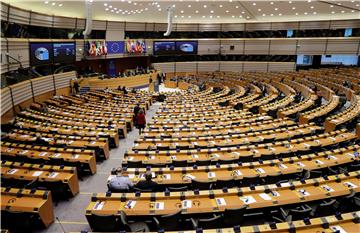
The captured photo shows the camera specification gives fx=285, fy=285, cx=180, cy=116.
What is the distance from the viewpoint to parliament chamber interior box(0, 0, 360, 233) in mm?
5957

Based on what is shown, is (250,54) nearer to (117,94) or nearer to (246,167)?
(117,94)

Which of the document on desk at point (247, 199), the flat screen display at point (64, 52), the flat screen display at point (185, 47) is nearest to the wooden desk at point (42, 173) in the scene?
the document on desk at point (247, 199)

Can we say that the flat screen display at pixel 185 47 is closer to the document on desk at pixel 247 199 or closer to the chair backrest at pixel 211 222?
the document on desk at pixel 247 199

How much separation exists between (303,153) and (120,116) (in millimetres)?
9159

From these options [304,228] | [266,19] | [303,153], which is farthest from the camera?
[266,19]

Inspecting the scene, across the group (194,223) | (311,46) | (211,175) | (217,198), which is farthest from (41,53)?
(311,46)

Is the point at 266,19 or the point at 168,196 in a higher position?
the point at 266,19

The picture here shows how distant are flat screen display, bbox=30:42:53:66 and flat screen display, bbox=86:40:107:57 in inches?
196

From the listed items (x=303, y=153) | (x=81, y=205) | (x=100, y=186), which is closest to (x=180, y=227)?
(x=81, y=205)

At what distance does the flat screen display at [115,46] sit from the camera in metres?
28.4

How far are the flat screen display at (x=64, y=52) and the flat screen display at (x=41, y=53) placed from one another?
74cm

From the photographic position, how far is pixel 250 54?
3419 cm

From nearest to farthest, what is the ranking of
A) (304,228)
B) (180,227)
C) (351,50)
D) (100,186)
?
(304,228) < (180,227) < (100,186) < (351,50)

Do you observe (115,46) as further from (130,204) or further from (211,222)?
(211,222)
